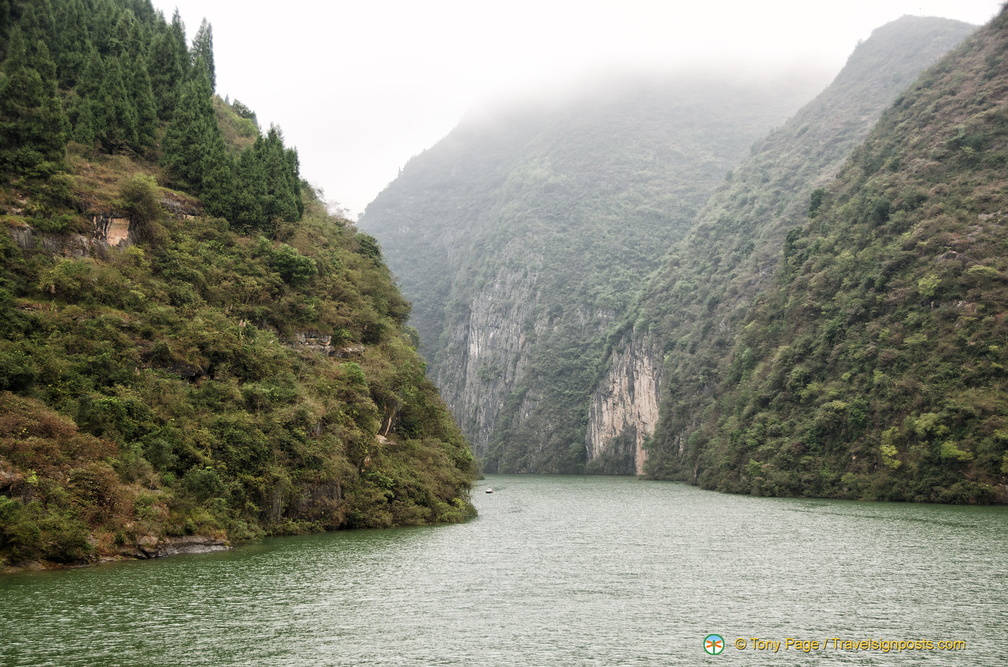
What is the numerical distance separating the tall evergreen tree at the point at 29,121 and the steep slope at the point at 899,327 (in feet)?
192

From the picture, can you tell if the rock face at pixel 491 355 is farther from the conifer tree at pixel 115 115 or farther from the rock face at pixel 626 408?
the conifer tree at pixel 115 115

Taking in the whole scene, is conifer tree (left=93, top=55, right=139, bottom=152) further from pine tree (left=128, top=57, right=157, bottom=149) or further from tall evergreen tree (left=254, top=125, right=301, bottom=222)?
tall evergreen tree (left=254, top=125, right=301, bottom=222)

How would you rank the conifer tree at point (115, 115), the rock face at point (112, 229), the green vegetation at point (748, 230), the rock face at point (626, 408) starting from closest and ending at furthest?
the rock face at point (112, 229) → the conifer tree at point (115, 115) → the green vegetation at point (748, 230) → the rock face at point (626, 408)

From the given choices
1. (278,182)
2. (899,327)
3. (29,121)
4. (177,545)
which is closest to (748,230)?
(899,327)

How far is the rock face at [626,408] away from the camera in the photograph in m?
131

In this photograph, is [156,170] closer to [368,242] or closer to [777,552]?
[368,242]

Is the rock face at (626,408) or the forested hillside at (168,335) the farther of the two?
the rock face at (626,408)

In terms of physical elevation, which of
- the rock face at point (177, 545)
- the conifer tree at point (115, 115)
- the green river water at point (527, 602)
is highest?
the conifer tree at point (115, 115)

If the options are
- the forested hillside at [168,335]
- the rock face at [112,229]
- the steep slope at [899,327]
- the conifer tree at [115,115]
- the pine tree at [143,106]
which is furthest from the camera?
the steep slope at [899,327]

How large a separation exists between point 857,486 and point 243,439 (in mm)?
47702

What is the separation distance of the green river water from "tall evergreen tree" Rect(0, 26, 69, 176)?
21.7m

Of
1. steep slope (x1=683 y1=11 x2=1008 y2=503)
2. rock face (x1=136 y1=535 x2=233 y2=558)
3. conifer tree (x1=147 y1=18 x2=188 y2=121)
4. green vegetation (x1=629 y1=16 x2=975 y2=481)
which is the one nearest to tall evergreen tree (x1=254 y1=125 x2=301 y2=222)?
conifer tree (x1=147 y1=18 x2=188 y2=121)

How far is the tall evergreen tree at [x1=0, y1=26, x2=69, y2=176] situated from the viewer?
37.3 m

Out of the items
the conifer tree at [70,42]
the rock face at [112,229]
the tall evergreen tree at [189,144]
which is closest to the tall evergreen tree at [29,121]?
the rock face at [112,229]
